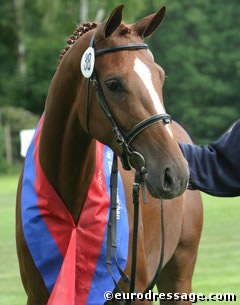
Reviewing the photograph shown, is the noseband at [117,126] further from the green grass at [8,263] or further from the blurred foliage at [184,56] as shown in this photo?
the blurred foliage at [184,56]

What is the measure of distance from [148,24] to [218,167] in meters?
1.04

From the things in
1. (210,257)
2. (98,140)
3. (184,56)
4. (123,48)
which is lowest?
(184,56)

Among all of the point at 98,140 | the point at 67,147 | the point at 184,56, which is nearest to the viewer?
the point at 98,140

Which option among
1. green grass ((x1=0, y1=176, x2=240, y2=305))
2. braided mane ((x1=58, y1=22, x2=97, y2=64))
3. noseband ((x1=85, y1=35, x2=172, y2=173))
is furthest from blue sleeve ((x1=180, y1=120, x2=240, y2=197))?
green grass ((x1=0, y1=176, x2=240, y2=305))

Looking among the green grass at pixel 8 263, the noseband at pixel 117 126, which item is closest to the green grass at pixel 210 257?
the green grass at pixel 8 263

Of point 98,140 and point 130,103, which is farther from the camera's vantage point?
point 98,140

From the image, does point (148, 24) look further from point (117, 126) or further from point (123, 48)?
point (117, 126)

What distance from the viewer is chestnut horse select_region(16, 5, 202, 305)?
3936 millimetres

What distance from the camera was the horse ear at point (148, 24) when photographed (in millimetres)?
4273

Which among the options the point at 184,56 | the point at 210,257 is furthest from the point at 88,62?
the point at 184,56

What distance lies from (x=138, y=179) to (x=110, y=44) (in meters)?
0.70

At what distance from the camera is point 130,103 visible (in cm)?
399

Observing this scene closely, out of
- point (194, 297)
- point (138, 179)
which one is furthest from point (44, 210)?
point (194, 297)

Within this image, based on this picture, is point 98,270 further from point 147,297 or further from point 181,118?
point 181,118
